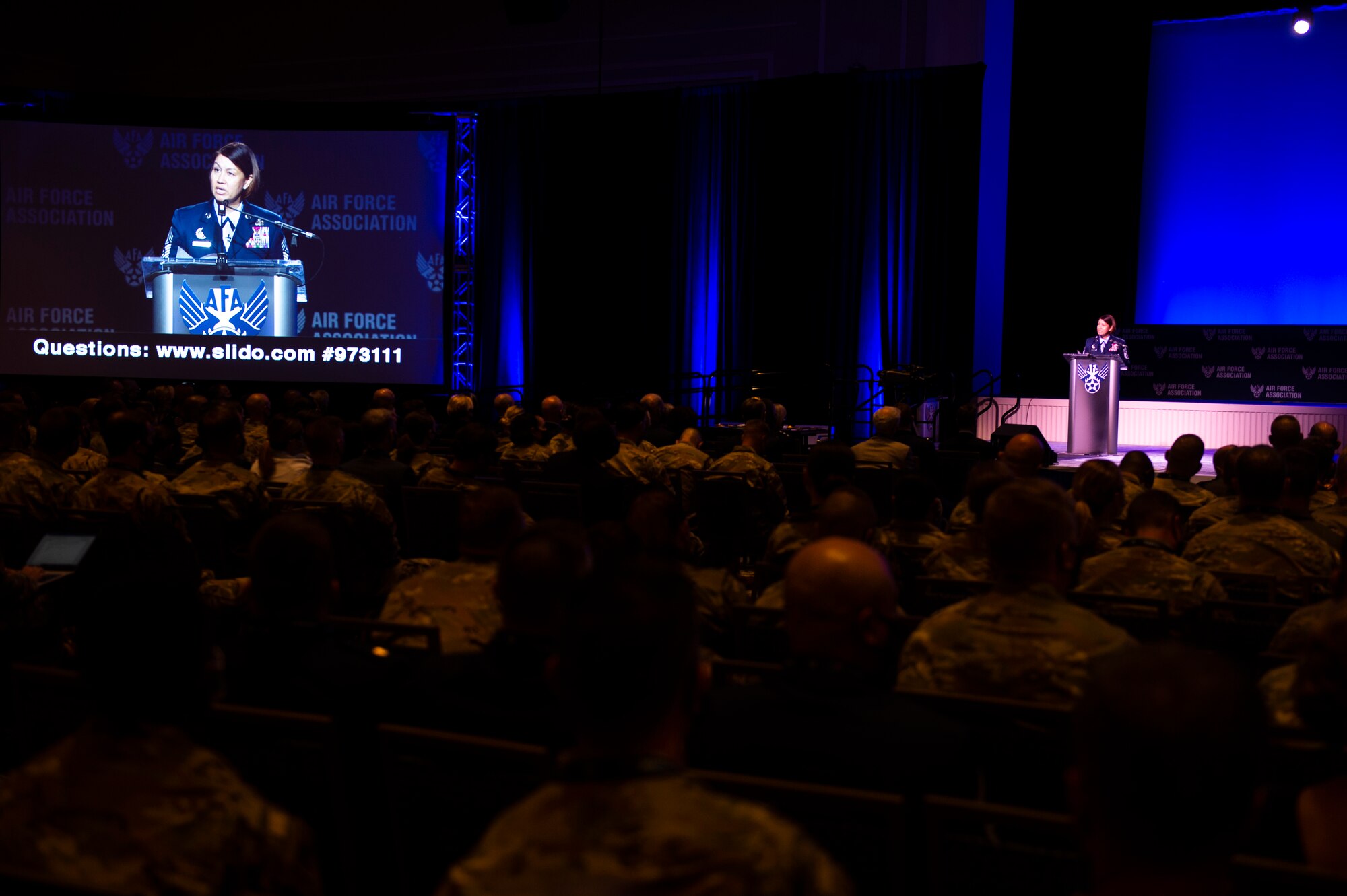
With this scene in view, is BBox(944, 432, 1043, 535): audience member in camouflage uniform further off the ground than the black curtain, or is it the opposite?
the black curtain

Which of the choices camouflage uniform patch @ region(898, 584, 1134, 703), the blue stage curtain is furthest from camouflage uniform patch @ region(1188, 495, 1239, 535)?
the blue stage curtain

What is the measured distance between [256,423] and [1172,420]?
961 centimetres

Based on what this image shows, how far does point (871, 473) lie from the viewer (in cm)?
567

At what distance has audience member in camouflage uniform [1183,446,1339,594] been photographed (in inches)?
149

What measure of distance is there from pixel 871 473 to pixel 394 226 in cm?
810

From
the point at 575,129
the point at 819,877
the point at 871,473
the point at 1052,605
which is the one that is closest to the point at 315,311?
the point at 575,129

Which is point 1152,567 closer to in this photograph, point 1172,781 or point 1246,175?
point 1172,781

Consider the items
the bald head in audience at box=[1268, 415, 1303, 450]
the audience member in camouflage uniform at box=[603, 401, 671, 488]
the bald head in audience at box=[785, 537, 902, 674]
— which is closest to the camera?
the bald head in audience at box=[785, 537, 902, 674]

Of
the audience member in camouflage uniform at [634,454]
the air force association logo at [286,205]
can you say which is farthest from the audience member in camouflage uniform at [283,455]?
the air force association logo at [286,205]

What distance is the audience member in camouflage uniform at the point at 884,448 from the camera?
662 centimetres

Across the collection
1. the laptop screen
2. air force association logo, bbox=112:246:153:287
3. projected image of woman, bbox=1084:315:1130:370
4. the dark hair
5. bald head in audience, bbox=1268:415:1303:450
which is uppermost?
the dark hair

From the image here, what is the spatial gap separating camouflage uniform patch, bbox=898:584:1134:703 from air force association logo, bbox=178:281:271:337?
35.8 feet

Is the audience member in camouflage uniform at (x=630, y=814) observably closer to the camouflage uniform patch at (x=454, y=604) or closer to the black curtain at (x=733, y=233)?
the camouflage uniform patch at (x=454, y=604)

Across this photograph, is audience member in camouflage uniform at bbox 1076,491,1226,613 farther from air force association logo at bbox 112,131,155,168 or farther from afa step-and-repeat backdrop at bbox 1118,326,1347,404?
air force association logo at bbox 112,131,155,168
